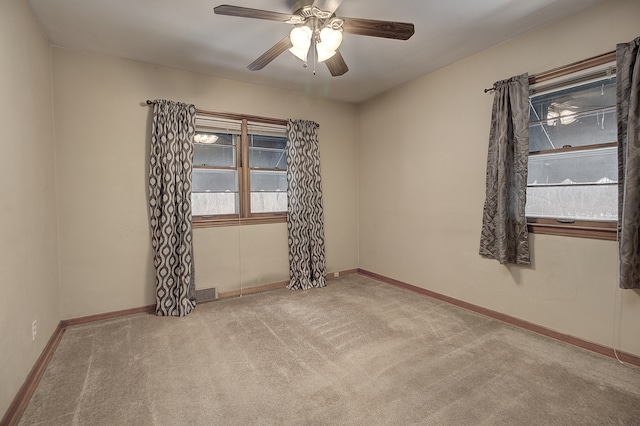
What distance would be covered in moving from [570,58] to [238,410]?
3.55 meters

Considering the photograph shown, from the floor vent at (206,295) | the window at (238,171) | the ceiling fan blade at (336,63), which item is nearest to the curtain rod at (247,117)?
the window at (238,171)

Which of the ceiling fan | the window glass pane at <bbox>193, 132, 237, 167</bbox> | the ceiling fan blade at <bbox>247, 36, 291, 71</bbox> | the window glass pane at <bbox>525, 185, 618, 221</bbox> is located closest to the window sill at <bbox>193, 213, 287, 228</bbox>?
the window glass pane at <bbox>193, 132, 237, 167</bbox>

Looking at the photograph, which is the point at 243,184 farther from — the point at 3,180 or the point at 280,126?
the point at 3,180

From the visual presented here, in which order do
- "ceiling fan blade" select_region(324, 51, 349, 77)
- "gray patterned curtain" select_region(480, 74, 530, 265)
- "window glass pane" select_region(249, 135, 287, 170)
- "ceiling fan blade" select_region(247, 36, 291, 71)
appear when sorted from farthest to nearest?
"window glass pane" select_region(249, 135, 287, 170) → "gray patterned curtain" select_region(480, 74, 530, 265) → "ceiling fan blade" select_region(324, 51, 349, 77) → "ceiling fan blade" select_region(247, 36, 291, 71)

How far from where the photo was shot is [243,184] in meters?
3.79

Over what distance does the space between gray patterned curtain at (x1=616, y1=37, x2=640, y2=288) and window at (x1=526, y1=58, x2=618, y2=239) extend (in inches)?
6.6

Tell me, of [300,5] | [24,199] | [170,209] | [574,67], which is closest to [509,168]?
[574,67]

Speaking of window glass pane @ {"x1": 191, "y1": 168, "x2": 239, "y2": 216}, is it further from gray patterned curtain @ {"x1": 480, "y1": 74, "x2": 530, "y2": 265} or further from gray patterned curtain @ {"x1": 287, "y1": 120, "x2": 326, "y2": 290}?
gray patterned curtain @ {"x1": 480, "y1": 74, "x2": 530, "y2": 265}

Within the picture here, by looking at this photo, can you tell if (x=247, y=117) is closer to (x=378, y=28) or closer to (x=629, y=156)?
(x=378, y=28)

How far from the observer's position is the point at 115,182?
10.1ft

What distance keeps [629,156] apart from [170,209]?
154 inches

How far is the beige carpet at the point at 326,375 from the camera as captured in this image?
5.56 ft

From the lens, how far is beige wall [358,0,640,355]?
227 centimetres

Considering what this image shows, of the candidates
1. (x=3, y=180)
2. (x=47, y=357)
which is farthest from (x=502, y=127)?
(x=47, y=357)
